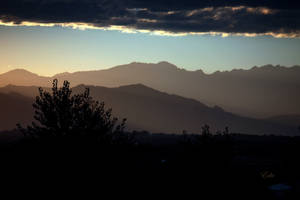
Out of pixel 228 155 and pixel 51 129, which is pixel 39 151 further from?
pixel 228 155

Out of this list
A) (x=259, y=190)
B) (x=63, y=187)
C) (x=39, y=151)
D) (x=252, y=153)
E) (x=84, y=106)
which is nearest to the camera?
(x=63, y=187)

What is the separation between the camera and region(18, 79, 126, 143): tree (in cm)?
2347

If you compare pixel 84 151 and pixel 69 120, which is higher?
pixel 69 120

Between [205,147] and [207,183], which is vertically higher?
[205,147]

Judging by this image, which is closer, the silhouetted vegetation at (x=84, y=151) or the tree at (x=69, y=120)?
the silhouetted vegetation at (x=84, y=151)

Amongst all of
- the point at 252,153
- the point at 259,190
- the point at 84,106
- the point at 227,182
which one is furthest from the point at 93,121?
the point at 252,153

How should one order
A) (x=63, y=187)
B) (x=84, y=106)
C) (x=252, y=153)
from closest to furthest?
(x=63, y=187) → (x=84, y=106) → (x=252, y=153)

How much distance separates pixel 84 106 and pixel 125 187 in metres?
5.47

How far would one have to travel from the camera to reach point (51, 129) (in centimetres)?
2377

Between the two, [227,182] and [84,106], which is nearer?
[84,106]

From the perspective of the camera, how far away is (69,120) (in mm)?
24094

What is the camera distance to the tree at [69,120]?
77.0 feet

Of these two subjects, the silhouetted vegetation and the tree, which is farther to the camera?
the tree

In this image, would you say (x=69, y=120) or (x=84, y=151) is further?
(x=69, y=120)
